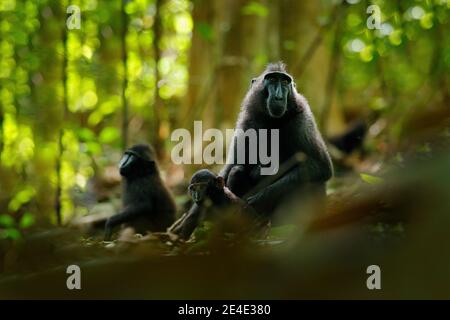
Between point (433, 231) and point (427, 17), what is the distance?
12.8 ft

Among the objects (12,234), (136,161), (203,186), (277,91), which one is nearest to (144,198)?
(136,161)

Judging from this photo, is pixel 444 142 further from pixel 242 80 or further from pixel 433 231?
pixel 242 80

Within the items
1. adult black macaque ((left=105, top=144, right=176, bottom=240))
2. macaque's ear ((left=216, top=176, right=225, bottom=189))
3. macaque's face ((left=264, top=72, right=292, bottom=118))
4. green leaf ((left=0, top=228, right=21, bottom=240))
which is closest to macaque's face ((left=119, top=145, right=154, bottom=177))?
adult black macaque ((left=105, top=144, right=176, bottom=240))

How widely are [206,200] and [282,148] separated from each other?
2.94 feet

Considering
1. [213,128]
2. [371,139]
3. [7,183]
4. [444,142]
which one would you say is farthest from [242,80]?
[444,142]

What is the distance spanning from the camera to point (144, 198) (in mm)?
5758

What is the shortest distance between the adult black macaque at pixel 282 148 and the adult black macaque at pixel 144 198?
0.94 metres

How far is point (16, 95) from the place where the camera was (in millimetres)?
7324

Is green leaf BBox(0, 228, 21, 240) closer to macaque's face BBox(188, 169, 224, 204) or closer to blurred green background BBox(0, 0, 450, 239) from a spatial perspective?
blurred green background BBox(0, 0, 450, 239)

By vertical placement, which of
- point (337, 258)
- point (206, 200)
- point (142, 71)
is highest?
point (142, 71)

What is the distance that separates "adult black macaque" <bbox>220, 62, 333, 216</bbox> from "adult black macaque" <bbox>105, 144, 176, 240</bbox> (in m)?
0.94

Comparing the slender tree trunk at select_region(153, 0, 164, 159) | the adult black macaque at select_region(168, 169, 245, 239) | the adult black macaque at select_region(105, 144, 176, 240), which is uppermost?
the slender tree trunk at select_region(153, 0, 164, 159)

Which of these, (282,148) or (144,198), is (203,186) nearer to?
(282,148)

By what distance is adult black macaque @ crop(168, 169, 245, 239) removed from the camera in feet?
14.4
